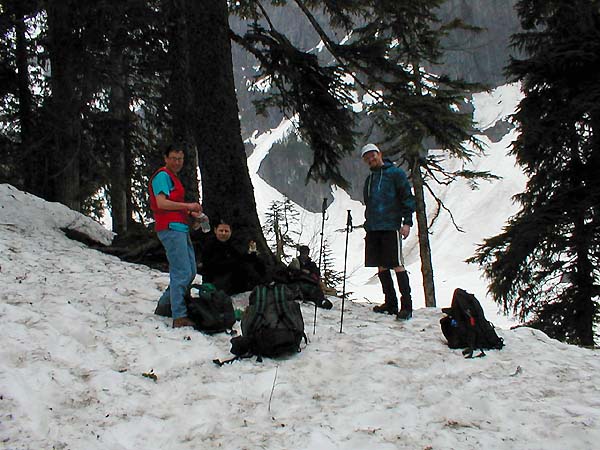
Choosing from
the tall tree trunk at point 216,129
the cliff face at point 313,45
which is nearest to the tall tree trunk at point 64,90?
the tall tree trunk at point 216,129

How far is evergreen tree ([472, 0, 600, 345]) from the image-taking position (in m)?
10.1

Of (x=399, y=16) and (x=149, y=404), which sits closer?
(x=149, y=404)

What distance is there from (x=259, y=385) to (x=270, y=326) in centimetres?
80

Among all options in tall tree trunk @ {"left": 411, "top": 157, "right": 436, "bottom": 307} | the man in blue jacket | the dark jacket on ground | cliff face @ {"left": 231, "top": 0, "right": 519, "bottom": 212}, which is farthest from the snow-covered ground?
cliff face @ {"left": 231, "top": 0, "right": 519, "bottom": 212}

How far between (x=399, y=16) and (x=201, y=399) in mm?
7685

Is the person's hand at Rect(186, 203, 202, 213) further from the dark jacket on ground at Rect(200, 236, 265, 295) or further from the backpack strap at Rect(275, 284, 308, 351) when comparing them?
the dark jacket on ground at Rect(200, 236, 265, 295)

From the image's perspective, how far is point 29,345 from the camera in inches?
146

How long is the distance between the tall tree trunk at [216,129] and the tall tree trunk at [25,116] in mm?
5395

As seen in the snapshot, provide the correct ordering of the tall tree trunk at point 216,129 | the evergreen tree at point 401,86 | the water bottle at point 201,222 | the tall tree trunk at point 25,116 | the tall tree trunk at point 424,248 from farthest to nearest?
the tall tree trunk at point 424,248 < the tall tree trunk at point 25,116 < the tall tree trunk at point 216,129 < the evergreen tree at point 401,86 < the water bottle at point 201,222

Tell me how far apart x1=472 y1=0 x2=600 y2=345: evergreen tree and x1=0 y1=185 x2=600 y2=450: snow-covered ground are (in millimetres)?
5560

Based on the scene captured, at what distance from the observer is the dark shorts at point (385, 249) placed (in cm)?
628

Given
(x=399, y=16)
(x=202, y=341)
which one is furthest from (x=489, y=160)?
(x=202, y=341)

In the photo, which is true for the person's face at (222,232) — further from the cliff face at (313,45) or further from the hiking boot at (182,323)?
the cliff face at (313,45)

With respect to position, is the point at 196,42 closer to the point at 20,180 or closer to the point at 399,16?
the point at 399,16
